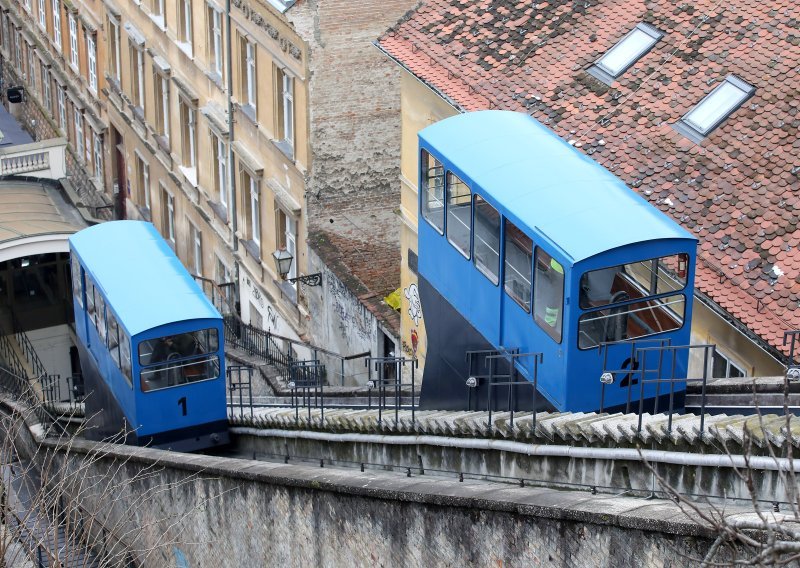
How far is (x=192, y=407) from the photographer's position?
21.7 m

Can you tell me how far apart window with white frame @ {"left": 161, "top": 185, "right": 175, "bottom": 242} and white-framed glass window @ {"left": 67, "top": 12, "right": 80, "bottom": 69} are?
7842 millimetres

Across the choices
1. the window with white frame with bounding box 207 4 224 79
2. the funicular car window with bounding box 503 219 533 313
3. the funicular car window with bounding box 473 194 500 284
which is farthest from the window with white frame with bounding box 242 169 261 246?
the funicular car window with bounding box 503 219 533 313

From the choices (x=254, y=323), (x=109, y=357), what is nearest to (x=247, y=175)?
(x=254, y=323)

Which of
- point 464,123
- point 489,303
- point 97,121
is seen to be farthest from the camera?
point 97,121

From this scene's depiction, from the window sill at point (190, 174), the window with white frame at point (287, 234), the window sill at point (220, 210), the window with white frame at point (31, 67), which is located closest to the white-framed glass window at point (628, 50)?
the window with white frame at point (287, 234)

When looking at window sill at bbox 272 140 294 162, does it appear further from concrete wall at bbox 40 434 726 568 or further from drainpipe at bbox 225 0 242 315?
concrete wall at bbox 40 434 726 568

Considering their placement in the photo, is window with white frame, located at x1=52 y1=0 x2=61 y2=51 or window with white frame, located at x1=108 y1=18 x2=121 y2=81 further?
window with white frame, located at x1=52 y1=0 x2=61 y2=51

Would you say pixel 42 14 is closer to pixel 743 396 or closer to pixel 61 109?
pixel 61 109

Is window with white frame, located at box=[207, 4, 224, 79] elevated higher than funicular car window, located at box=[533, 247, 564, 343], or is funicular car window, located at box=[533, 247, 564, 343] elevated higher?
funicular car window, located at box=[533, 247, 564, 343]

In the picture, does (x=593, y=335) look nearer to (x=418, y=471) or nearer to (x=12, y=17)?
(x=418, y=471)

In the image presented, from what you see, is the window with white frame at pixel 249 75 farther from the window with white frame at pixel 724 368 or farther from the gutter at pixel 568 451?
the window with white frame at pixel 724 368

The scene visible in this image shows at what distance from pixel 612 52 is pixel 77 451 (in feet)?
34.4

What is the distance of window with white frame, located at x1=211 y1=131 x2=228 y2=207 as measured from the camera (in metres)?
32.4

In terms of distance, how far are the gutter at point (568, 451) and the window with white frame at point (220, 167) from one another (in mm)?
12936
